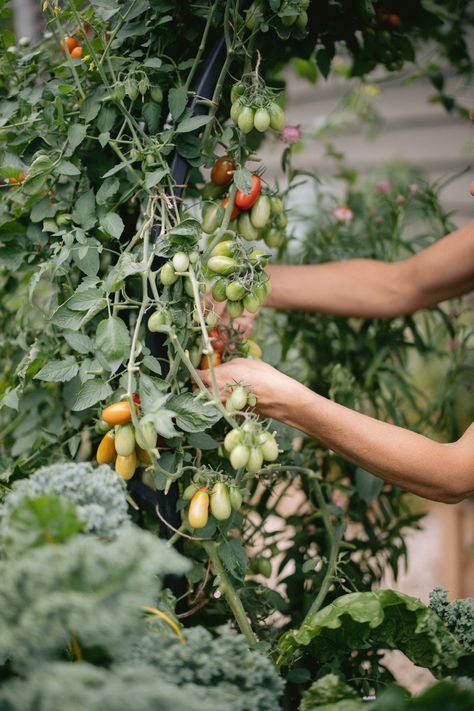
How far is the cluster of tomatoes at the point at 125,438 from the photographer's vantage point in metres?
0.95

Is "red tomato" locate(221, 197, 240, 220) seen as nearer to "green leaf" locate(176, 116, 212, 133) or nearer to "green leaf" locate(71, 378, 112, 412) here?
"green leaf" locate(176, 116, 212, 133)

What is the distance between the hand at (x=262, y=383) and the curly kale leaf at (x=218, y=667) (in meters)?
0.39

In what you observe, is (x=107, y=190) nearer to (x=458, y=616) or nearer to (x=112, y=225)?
(x=112, y=225)

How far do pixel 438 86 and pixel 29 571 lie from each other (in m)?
1.84

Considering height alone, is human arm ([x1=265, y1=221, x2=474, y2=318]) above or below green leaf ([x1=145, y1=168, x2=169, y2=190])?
below

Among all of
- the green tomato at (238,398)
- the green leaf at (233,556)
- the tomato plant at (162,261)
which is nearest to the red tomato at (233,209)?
the tomato plant at (162,261)

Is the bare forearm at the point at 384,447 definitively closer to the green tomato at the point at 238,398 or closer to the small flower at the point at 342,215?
the green tomato at the point at 238,398

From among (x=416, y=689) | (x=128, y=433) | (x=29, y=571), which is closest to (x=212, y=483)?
(x=128, y=433)

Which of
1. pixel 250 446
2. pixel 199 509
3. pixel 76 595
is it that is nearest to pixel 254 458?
pixel 250 446

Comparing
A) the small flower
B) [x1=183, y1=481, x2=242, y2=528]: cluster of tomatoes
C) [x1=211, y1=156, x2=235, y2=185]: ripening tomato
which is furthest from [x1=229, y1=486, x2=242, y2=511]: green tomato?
the small flower

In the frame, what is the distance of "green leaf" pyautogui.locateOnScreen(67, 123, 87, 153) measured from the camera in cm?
114

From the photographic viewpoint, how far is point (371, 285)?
1.65m

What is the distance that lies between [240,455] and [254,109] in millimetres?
547

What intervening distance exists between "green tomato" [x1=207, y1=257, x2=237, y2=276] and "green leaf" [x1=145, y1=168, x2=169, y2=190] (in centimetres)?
15
